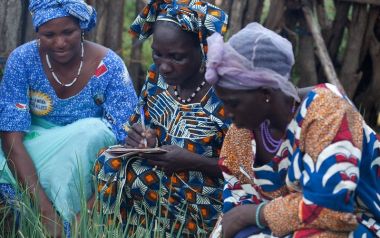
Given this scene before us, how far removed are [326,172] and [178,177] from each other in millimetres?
1204

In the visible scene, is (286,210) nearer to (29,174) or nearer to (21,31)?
(29,174)

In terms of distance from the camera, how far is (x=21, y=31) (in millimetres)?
5297

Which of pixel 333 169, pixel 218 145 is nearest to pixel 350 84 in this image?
pixel 218 145

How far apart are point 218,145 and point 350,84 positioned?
219cm

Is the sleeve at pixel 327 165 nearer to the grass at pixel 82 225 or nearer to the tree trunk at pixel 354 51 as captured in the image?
the grass at pixel 82 225

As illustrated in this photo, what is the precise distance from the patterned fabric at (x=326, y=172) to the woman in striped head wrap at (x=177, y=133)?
0.71 m

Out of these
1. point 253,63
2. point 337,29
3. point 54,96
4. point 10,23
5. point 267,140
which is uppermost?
point 253,63

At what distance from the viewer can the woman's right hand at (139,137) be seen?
14.2ft

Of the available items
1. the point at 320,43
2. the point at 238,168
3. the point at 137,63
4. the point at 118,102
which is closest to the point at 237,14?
the point at 320,43

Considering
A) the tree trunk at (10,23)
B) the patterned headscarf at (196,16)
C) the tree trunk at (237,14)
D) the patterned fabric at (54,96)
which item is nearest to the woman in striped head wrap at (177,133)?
the patterned headscarf at (196,16)

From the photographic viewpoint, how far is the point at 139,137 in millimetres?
4355

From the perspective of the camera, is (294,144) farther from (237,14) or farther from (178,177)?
(237,14)

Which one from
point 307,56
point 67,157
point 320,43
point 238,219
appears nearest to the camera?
point 238,219

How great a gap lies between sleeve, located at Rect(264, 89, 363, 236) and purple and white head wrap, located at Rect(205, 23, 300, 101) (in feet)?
0.50
